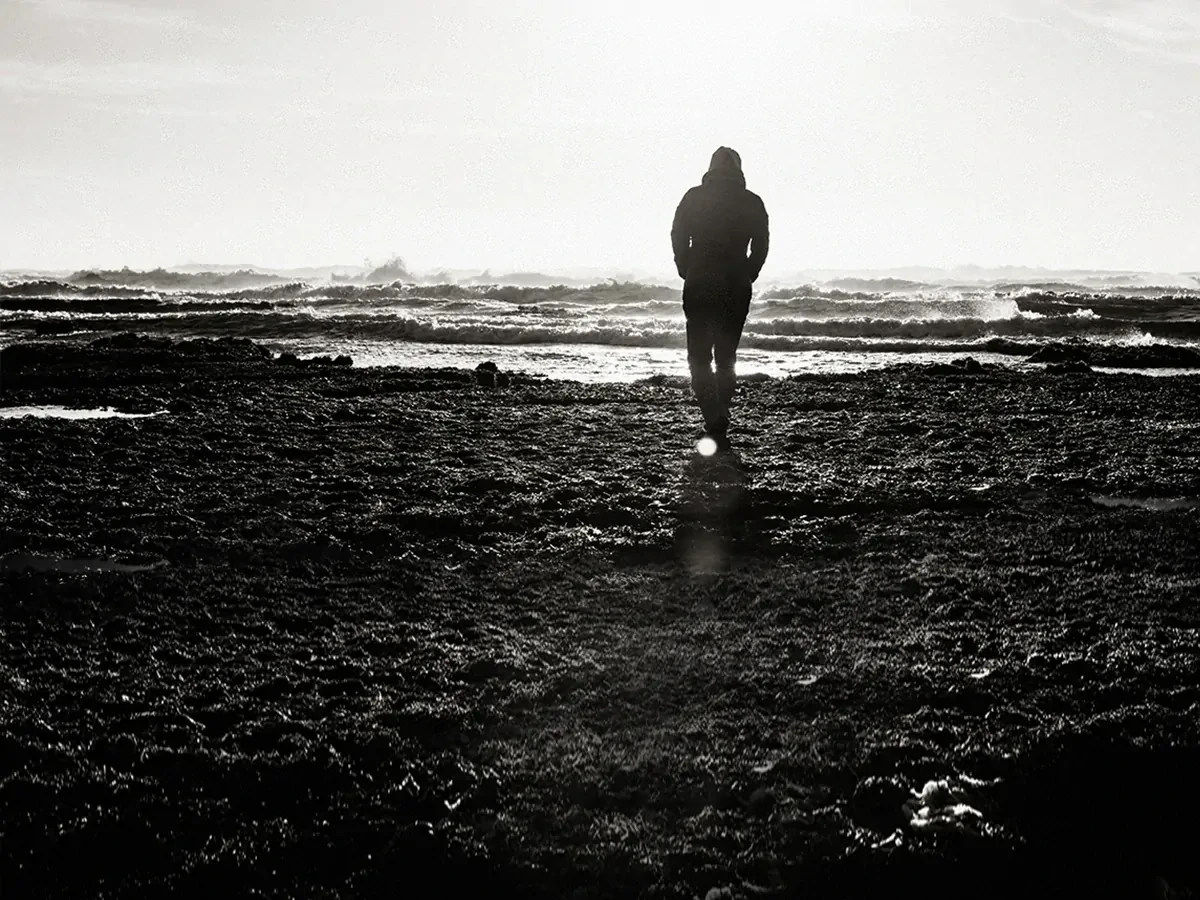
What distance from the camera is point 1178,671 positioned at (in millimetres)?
2578

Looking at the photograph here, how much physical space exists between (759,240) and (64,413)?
5083mm

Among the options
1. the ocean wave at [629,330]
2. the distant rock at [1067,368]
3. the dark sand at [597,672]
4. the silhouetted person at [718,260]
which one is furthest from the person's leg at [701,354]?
the ocean wave at [629,330]

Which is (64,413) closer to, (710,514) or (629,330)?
(710,514)

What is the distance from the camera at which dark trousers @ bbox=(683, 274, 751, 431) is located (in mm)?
6289

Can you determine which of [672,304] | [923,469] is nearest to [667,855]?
[923,469]

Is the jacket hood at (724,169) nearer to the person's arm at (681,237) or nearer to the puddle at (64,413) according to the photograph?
the person's arm at (681,237)

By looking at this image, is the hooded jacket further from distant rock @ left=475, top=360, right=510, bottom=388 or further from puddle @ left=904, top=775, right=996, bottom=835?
puddle @ left=904, top=775, right=996, bottom=835

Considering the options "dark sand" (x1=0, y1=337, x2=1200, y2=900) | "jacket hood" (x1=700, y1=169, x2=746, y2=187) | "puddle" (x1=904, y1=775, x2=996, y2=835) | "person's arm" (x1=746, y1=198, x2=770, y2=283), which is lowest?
"puddle" (x1=904, y1=775, x2=996, y2=835)

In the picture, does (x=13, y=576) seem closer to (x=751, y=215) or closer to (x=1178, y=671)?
(x=1178, y=671)

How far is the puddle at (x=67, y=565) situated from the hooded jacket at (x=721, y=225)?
12.2 ft

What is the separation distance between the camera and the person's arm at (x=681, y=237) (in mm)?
6340

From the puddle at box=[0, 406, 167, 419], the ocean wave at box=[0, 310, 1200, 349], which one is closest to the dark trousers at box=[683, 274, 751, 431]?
the puddle at box=[0, 406, 167, 419]

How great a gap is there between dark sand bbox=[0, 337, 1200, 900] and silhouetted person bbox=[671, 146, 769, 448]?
80 centimetres

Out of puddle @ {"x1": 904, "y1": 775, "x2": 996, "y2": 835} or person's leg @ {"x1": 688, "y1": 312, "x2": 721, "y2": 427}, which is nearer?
puddle @ {"x1": 904, "y1": 775, "x2": 996, "y2": 835}
